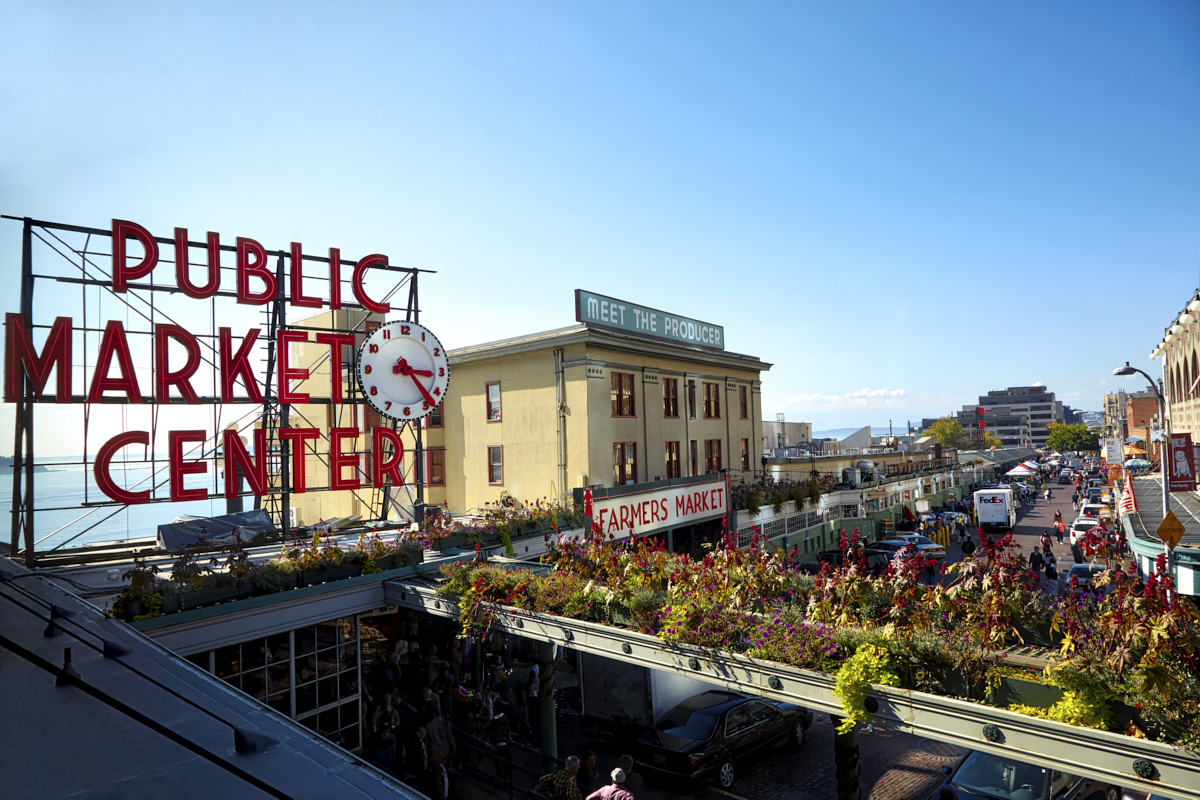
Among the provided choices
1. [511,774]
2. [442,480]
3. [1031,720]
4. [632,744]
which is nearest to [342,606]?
[511,774]

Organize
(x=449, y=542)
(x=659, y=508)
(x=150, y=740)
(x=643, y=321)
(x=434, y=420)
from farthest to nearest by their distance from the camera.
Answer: (x=434, y=420)
(x=643, y=321)
(x=659, y=508)
(x=449, y=542)
(x=150, y=740)

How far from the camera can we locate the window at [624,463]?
30.0 meters

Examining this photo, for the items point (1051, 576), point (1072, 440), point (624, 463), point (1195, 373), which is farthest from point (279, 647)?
point (1072, 440)

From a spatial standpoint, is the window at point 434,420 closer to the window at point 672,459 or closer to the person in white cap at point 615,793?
the window at point 672,459

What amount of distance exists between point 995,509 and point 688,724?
4473cm

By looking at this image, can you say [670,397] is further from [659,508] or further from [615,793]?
[615,793]

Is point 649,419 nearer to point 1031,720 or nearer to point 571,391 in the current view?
point 571,391

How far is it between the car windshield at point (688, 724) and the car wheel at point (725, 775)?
0.70m

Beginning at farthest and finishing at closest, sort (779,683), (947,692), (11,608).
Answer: (779,683) < (947,692) < (11,608)

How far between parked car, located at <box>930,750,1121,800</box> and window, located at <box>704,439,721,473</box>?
22.6m

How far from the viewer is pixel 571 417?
94.6 feet

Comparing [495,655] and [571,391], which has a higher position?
[571,391]

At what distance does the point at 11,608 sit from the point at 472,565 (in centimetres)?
915

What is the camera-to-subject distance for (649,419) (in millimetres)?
32000
